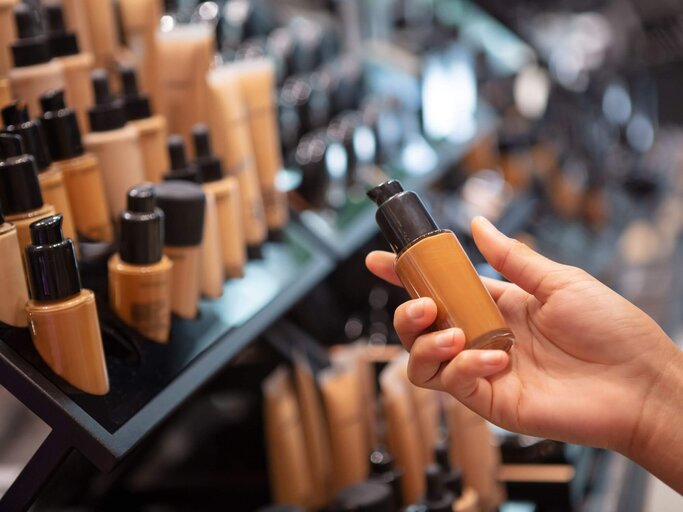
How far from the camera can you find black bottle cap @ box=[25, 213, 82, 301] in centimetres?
72

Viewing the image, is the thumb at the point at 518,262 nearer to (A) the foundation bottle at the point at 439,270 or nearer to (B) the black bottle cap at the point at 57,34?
(A) the foundation bottle at the point at 439,270

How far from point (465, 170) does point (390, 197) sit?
154 cm

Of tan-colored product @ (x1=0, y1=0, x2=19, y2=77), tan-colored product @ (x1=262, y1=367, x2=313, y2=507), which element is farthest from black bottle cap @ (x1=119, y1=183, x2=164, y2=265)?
tan-colored product @ (x1=262, y1=367, x2=313, y2=507)

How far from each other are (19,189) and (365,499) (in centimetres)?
55

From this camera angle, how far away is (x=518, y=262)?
0.90m

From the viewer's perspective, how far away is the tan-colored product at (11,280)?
73 cm

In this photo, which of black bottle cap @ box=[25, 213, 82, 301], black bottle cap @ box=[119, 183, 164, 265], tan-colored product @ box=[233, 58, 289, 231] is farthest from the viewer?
tan-colored product @ box=[233, 58, 289, 231]

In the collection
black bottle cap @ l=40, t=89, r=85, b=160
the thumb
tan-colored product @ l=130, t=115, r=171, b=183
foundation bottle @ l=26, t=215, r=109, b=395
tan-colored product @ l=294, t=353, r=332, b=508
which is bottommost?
tan-colored product @ l=294, t=353, r=332, b=508

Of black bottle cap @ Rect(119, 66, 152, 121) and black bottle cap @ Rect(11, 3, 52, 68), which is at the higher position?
black bottle cap @ Rect(11, 3, 52, 68)

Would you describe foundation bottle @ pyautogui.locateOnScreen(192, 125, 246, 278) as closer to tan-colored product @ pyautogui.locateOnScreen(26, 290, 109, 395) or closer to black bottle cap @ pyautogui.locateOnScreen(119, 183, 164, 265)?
black bottle cap @ pyautogui.locateOnScreen(119, 183, 164, 265)

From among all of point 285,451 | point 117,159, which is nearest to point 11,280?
point 117,159

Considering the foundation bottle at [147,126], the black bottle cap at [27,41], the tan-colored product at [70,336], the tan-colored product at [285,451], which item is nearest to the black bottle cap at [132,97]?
the foundation bottle at [147,126]

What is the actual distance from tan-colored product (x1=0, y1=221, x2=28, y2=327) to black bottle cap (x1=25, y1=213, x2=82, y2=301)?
0.02 m

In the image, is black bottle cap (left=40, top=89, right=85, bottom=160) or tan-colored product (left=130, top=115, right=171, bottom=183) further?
tan-colored product (left=130, top=115, right=171, bottom=183)
